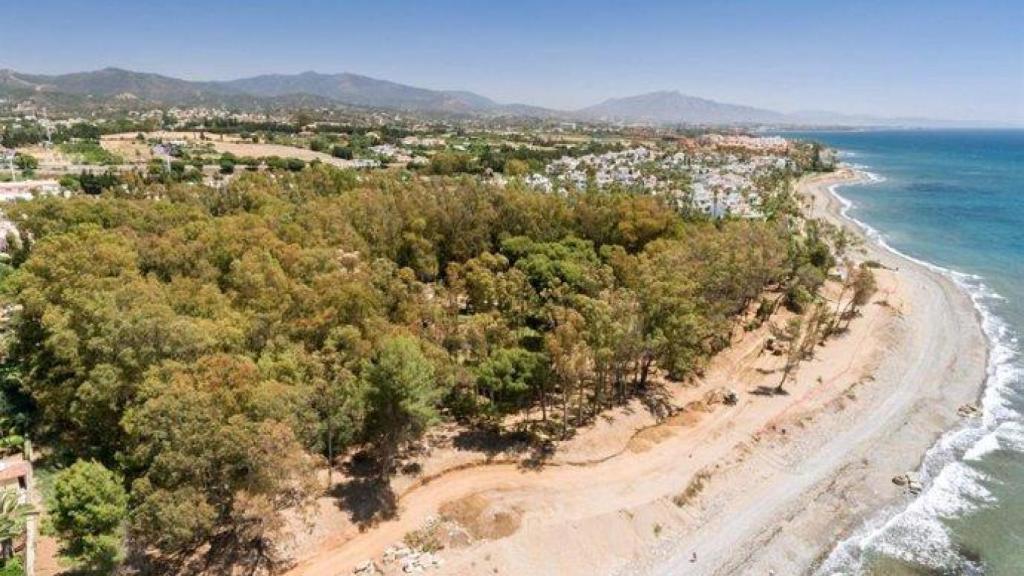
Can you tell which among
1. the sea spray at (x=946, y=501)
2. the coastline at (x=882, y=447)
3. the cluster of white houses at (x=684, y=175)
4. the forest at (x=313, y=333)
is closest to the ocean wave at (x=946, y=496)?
the sea spray at (x=946, y=501)

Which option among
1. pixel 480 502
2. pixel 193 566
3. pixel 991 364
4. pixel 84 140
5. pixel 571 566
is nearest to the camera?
pixel 193 566

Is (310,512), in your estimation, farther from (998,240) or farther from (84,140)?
(84,140)

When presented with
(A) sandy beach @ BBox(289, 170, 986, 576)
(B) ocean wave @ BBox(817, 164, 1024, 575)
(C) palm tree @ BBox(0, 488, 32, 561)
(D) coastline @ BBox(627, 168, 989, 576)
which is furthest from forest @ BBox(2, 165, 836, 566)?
(B) ocean wave @ BBox(817, 164, 1024, 575)

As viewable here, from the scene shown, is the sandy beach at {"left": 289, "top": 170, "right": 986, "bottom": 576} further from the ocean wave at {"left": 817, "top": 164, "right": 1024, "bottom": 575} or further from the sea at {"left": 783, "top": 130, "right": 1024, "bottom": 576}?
the sea at {"left": 783, "top": 130, "right": 1024, "bottom": 576}

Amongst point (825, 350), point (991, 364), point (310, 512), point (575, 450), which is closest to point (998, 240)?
point (991, 364)

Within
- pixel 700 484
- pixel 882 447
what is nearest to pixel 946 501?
pixel 882 447

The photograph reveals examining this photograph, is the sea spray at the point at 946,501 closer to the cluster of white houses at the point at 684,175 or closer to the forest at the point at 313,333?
the forest at the point at 313,333
